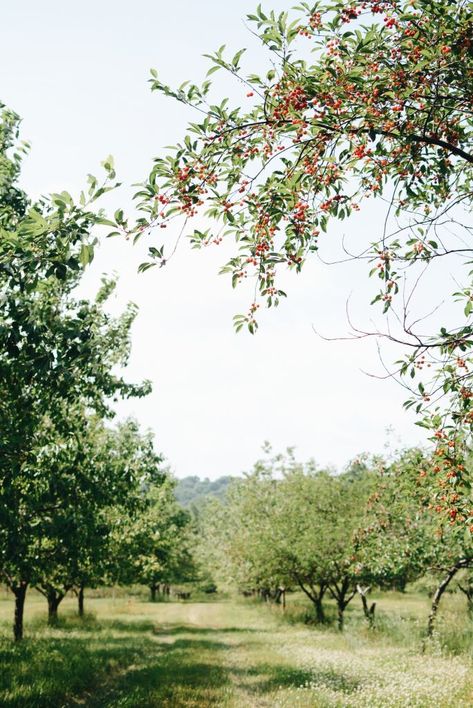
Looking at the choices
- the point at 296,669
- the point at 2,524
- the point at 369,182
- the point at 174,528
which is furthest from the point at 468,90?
the point at 174,528

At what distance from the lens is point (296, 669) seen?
16.6m

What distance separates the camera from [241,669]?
17.6 m

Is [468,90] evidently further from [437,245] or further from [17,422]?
[17,422]

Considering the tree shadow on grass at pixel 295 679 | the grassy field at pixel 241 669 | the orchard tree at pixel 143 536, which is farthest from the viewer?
the orchard tree at pixel 143 536

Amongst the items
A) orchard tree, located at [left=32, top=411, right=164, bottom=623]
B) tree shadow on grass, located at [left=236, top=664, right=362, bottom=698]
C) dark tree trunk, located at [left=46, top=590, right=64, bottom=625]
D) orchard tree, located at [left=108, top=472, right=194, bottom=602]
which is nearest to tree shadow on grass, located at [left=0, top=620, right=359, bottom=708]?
tree shadow on grass, located at [left=236, top=664, right=362, bottom=698]

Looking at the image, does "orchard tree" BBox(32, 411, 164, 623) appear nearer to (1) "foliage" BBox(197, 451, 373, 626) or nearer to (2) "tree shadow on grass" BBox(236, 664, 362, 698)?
(2) "tree shadow on grass" BBox(236, 664, 362, 698)

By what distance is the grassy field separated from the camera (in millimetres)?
12016

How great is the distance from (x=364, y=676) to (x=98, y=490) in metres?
9.43

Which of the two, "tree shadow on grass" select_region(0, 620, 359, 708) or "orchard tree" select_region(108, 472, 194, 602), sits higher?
"orchard tree" select_region(108, 472, 194, 602)

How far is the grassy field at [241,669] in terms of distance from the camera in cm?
1202

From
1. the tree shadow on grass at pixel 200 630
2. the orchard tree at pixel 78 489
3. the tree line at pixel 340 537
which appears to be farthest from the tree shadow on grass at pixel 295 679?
the tree shadow on grass at pixel 200 630

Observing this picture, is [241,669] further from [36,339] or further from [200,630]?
[200,630]

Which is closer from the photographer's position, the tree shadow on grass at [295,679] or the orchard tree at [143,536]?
the tree shadow on grass at [295,679]

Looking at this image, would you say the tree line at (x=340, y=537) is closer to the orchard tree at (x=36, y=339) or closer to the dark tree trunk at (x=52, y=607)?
the orchard tree at (x=36, y=339)
